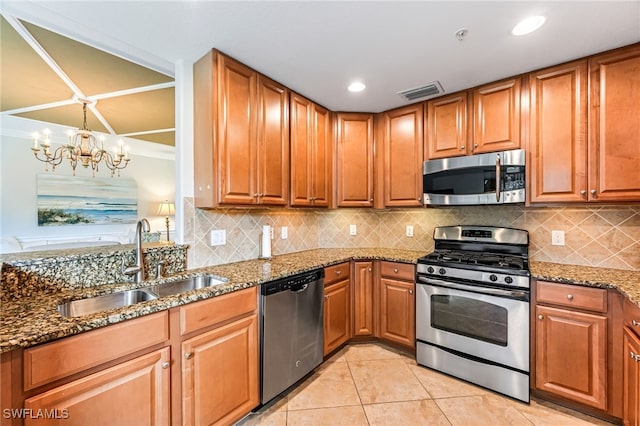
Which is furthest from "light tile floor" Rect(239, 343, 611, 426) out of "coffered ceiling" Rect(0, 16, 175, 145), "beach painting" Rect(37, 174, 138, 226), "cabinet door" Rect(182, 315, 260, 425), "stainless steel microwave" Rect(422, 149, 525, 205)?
"beach painting" Rect(37, 174, 138, 226)

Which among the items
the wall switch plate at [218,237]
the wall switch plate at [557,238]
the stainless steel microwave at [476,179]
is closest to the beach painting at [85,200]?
the wall switch plate at [218,237]

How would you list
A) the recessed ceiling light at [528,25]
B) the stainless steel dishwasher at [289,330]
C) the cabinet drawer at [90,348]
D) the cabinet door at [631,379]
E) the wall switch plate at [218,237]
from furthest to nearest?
the wall switch plate at [218,237]
the stainless steel dishwasher at [289,330]
the recessed ceiling light at [528,25]
the cabinet door at [631,379]
the cabinet drawer at [90,348]

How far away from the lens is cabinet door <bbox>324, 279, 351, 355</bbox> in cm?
237

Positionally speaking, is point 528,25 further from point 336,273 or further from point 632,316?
point 336,273

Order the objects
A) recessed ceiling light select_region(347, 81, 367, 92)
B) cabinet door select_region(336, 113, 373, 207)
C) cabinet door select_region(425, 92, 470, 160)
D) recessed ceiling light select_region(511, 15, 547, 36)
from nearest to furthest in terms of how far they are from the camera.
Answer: recessed ceiling light select_region(511, 15, 547, 36) → recessed ceiling light select_region(347, 81, 367, 92) → cabinet door select_region(425, 92, 470, 160) → cabinet door select_region(336, 113, 373, 207)

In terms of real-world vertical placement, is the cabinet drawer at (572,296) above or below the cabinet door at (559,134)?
below

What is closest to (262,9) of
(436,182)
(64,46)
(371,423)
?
(64,46)

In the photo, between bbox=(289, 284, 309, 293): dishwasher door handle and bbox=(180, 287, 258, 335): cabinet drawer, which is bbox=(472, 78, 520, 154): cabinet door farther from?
bbox=(180, 287, 258, 335): cabinet drawer

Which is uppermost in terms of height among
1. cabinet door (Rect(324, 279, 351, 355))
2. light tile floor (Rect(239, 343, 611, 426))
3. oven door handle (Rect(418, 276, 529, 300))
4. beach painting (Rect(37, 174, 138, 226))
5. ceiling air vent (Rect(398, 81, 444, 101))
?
ceiling air vent (Rect(398, 81, 444, 101))

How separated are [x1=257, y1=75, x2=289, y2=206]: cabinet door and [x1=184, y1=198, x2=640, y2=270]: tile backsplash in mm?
356

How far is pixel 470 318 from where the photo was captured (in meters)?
2.09

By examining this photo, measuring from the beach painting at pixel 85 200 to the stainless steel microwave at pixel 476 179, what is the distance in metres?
4.97

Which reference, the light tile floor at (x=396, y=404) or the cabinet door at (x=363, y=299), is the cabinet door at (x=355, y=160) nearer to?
the cabinet door at (x=363, y=299)

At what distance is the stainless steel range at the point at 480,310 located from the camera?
1.91 metres
